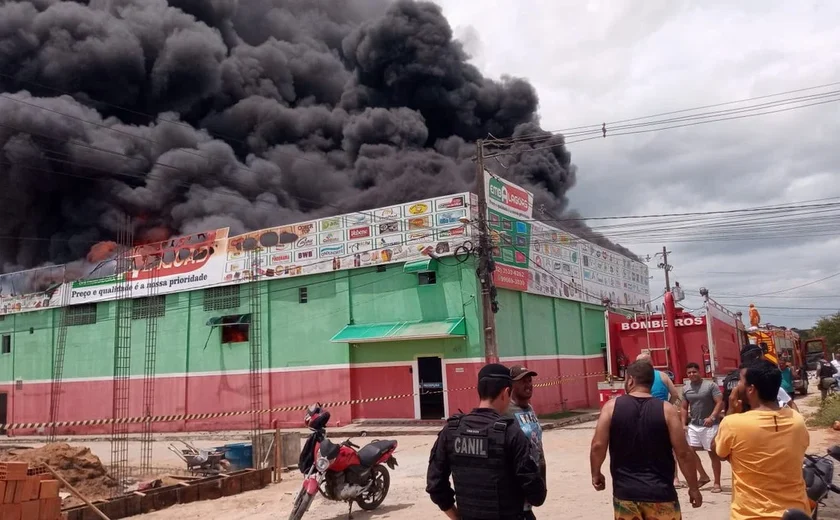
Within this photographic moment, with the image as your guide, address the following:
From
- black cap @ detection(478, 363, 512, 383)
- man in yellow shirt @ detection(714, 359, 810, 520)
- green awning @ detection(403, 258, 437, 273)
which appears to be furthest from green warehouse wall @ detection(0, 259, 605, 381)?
black cap @ detection(478, 363, 512, 383)

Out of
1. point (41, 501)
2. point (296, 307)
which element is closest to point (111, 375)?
point (296, 307)

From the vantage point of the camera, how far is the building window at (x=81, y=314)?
23.7m

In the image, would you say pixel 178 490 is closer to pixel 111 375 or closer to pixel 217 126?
pixel 111 375

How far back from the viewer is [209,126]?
148ft

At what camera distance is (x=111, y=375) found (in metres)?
23.0

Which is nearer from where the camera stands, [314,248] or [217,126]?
[314,248]

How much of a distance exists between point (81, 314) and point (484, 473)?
946 inches

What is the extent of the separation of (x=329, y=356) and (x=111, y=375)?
8.75m

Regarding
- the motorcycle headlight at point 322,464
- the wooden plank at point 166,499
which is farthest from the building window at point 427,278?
the motorcycle headlight at point 322,464

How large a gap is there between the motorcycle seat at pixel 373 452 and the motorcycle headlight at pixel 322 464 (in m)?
0.55

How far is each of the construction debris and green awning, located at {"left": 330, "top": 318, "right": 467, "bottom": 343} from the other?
8.87 meters

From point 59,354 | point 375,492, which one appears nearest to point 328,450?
point 375,492

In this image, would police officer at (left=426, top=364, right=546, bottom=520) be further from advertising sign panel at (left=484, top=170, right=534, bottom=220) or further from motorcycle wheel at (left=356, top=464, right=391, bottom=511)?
advertising sign panel at (left=484, top=170, right=534, bottom=220)

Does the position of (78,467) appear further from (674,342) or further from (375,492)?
(674,342)
